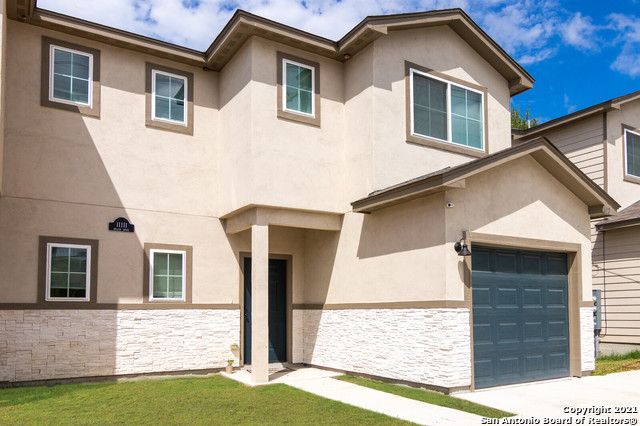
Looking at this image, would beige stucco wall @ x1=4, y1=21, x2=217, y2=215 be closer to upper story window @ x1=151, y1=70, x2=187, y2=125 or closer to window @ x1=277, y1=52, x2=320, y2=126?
upper story window @ x1=151, y1=70, x2=187, y2=125

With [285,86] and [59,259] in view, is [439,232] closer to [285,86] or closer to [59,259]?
[285,86]

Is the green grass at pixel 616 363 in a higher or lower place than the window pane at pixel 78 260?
lower

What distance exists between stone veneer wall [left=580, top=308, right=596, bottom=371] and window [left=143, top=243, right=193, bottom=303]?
315 inches

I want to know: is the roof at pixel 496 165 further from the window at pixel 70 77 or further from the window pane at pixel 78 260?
the window at pixel 70 77

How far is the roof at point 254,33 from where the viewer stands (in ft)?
37.9

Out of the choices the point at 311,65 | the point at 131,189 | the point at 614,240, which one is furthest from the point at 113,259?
the point at 614,240

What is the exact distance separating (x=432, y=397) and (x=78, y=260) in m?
7.00

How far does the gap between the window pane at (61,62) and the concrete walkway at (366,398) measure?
22.5ft

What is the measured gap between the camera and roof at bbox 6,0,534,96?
11.5 metres

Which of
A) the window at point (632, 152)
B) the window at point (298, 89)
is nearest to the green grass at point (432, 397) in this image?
the window at point (298, 89)

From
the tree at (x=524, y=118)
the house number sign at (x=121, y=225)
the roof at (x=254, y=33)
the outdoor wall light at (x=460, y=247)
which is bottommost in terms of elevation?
the outdoor wall light at (x=460, y=247)

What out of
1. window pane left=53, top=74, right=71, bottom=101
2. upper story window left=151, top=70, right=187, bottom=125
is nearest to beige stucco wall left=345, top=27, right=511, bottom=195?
upper story window left=151, top=70, right=187, bottom=125

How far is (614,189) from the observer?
16266 mm

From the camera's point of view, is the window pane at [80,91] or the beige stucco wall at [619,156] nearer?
the window pane at [80,91]
